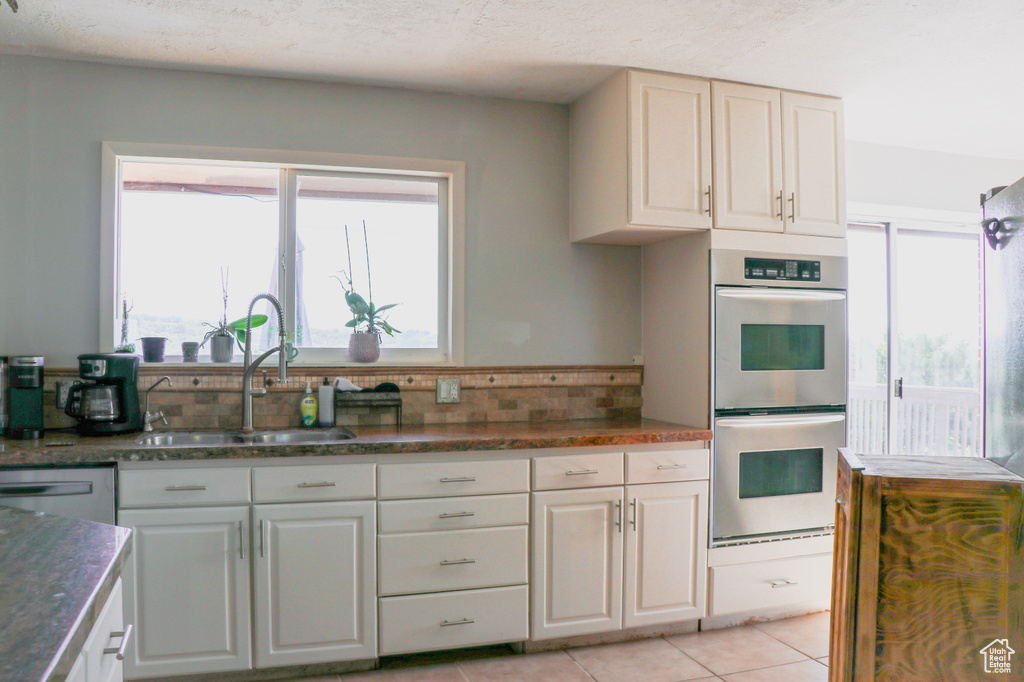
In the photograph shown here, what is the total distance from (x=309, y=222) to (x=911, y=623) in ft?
9.08

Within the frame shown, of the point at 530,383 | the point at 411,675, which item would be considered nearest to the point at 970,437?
the point at 530,383

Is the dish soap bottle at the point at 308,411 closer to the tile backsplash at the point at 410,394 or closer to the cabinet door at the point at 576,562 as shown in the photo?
the tile backsplash at the point at 410,394

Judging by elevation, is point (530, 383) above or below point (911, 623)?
above

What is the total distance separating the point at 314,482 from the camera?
2.61 metres

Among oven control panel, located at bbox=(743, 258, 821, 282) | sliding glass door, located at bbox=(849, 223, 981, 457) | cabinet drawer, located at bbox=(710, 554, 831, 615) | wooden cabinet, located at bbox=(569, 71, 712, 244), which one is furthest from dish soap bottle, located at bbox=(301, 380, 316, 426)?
sliding glass door, located at bbox=(849, 223, 981, 457)

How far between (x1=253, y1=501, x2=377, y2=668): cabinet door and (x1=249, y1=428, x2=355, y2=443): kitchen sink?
1.42ft

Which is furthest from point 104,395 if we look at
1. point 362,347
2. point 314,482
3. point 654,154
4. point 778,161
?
point 778,161

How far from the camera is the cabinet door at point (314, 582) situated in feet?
8.43

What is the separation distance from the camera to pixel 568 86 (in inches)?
130

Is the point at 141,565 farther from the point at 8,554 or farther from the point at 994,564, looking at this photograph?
the point at 994,564

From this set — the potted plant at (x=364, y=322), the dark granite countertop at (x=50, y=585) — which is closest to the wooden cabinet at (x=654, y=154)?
the potted plant at (x=364, y=322)

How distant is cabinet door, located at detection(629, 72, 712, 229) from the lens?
3051 millimetres

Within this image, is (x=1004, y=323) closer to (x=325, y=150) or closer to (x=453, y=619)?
(x=453, y=619)

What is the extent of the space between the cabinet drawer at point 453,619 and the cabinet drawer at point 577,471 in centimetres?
44
